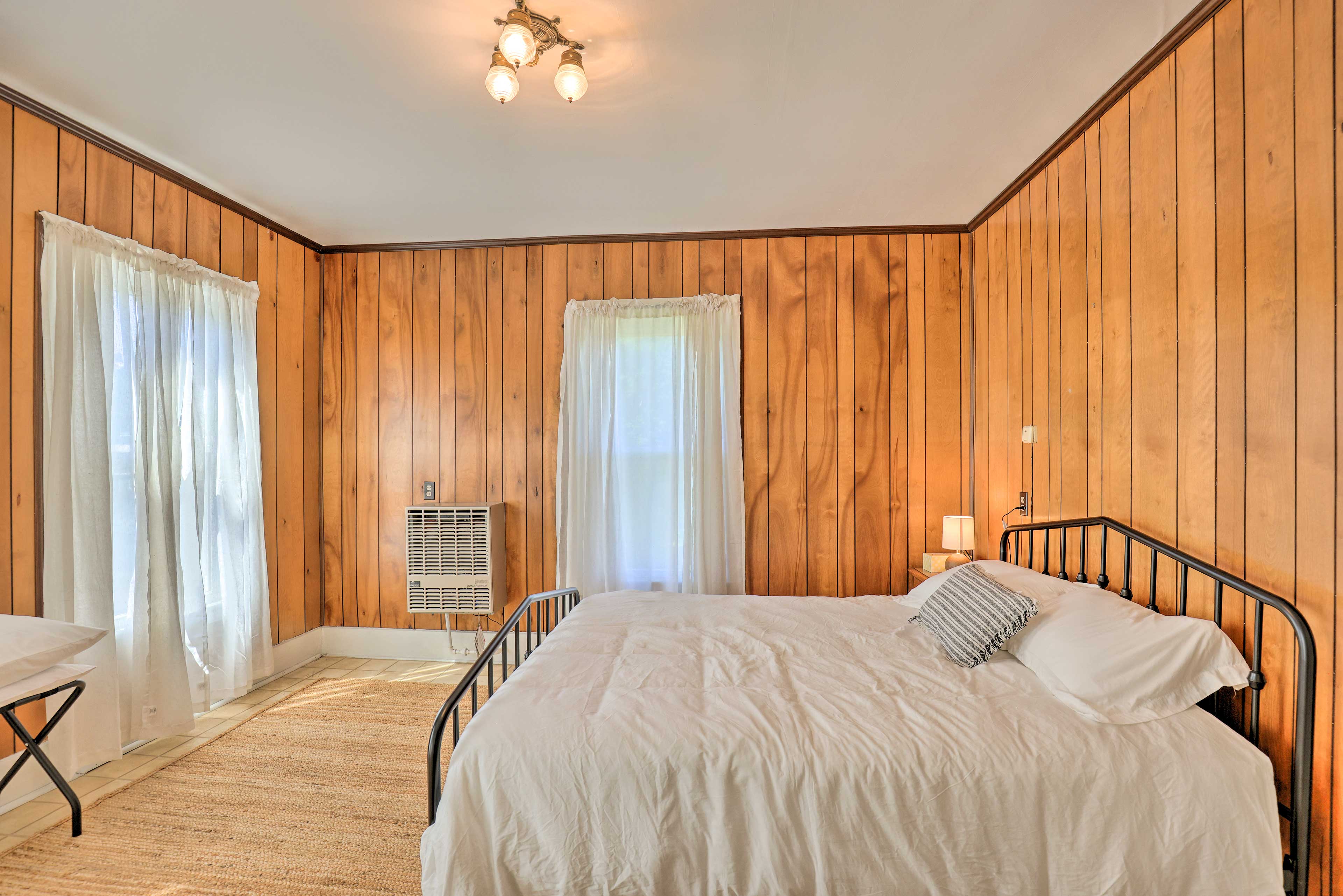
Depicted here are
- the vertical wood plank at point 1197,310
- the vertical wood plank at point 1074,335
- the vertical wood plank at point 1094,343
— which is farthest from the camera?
the vertical wood plank at point 1074,335

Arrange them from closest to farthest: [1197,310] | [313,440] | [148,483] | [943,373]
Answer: [1197,310] < [148,483] < [943,373] < [313,440]

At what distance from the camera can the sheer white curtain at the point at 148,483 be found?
93.1 inches

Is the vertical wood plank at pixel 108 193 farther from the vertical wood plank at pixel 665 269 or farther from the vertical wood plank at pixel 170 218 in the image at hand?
the vertical wood plank at pixel 665 269

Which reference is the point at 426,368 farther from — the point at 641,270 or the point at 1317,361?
the point at 1317,361

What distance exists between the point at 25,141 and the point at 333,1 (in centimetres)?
153

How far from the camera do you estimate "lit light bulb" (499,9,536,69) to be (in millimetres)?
1776

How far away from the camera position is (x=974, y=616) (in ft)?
6.68

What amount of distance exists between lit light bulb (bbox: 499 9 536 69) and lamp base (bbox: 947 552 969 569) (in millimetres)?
3018

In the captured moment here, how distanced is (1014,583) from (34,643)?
3304 millimetres

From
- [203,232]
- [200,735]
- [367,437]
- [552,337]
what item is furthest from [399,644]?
[203,232]

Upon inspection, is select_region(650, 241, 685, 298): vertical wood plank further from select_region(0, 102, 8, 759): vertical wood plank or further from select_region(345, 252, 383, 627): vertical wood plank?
select_region(0, 102, 8, 759): vertical wood plank

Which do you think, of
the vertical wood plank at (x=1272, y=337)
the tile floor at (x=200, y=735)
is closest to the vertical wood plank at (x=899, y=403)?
the vertical wood plank at (x=1272, y=337)

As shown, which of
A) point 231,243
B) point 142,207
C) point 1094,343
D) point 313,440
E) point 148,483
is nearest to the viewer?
point 1094,343

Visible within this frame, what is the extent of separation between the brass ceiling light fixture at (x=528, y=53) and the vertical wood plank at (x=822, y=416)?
1.97 meters
